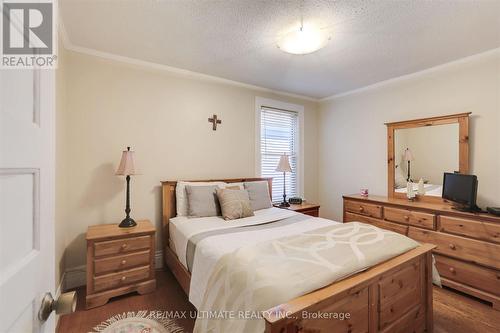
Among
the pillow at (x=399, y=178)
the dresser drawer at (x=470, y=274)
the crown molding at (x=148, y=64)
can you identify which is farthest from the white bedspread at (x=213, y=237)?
the crown molding at (x=148, y=64)

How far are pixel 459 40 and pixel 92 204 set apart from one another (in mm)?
4137

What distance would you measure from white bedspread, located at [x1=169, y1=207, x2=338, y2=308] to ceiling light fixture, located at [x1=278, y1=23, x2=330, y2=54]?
1.64 m

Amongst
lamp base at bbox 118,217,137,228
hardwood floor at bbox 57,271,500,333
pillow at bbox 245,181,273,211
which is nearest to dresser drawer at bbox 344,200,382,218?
hardwood floor at bbox 57,271,500,333

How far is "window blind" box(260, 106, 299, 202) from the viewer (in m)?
3.87

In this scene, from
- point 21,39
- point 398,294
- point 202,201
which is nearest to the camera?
point 21,39

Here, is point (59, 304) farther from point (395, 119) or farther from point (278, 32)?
point (395, 119)

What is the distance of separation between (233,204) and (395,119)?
2.65 metres

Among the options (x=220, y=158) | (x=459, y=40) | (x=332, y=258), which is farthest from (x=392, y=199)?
(x=220, y=158)

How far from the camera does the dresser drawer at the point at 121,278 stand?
2.12m

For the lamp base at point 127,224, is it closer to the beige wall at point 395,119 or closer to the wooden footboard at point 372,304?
the wooden footboard at point 372,304

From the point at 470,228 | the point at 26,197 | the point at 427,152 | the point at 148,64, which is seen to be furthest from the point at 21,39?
the point at 427,152

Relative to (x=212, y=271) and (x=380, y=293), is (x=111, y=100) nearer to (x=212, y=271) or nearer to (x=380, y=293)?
(x=212, y=271)

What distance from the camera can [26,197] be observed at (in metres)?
0.59

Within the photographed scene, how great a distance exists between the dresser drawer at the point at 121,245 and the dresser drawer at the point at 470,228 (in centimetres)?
309
